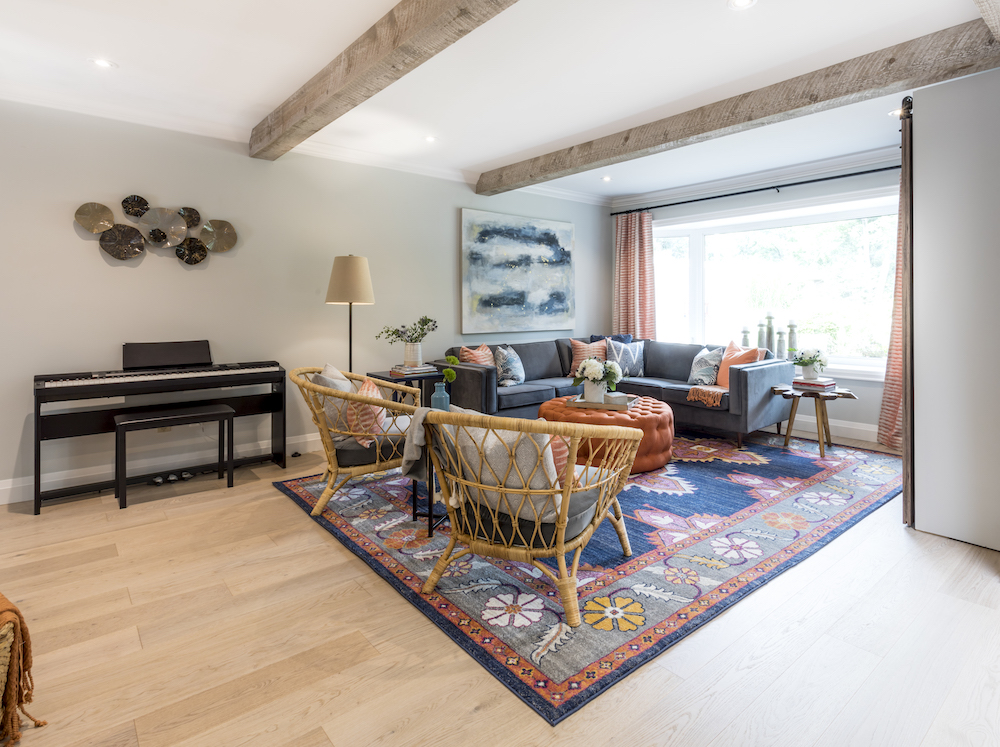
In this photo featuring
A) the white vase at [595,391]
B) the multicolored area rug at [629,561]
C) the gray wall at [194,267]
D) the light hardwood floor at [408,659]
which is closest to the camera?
the light hardwood floor at [408,659]

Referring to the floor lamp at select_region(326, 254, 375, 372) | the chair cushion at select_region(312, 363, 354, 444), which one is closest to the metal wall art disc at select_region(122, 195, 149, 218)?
the floor lamp at select_region(326, 254, 375, 372)

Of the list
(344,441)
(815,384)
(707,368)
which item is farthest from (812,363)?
(344,441)

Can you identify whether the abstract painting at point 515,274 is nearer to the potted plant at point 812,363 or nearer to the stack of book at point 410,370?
the stack of book at point 410,370

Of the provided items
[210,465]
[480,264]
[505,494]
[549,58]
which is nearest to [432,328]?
[480,264]

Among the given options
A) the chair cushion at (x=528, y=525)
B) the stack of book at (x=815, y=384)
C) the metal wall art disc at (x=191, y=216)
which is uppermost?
the metal wall art disc at (x=191, y=216)

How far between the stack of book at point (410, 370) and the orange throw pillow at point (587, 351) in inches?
68.4

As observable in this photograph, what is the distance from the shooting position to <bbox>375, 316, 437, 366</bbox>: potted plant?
4.99 m

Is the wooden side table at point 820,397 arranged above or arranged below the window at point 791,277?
below

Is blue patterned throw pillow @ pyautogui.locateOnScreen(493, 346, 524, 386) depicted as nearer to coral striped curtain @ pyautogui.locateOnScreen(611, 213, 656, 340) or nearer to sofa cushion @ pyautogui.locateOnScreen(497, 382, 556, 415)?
sofa cushion @ pyautogui.locateOnScreen(497, 382, 556, 415)

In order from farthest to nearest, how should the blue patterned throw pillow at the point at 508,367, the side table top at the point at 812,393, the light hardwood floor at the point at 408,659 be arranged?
the blue patterned throw pillow at the point at 508,367 < the side table top at the point at 812,393 < the light hardwood floor at the point at 408,659

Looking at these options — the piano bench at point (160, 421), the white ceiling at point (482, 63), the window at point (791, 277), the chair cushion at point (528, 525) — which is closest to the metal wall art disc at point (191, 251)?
the white ceiling at point (482, 63)

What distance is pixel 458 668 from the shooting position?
191 centimetres

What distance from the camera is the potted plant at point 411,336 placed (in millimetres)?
4992

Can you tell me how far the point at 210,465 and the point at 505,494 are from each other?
114 inches
